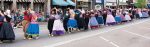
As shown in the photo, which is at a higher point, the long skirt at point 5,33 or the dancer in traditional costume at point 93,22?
the long skirt at point 5,33

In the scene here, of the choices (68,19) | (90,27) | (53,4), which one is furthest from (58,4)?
(68,19)

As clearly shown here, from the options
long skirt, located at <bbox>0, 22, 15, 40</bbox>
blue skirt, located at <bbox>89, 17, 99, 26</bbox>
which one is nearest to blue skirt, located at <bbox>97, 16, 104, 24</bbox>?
blue skirt, located at <bbox>89, 17, 99, 26</bbox>

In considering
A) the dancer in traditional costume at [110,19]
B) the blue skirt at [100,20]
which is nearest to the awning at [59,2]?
the dancer in traditional costume at [110,19]

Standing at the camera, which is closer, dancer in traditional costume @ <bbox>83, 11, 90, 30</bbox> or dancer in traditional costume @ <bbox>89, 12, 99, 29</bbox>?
dancer in traditional costume @ <bbox>83, 11, 90, 30</bbox>

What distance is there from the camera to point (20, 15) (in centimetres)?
3806

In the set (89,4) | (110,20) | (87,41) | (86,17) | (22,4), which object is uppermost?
(22,4)

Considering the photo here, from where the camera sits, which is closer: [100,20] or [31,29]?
[31,29]

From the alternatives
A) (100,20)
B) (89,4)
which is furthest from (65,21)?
(89,4)

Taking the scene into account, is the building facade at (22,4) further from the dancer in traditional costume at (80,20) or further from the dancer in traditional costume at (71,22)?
the dancer in traditional costume at (71,22)

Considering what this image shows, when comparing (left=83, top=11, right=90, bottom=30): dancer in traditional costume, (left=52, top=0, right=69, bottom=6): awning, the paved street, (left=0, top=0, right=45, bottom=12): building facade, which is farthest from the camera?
(left=52, top=0, right=69, bottom=6): awning

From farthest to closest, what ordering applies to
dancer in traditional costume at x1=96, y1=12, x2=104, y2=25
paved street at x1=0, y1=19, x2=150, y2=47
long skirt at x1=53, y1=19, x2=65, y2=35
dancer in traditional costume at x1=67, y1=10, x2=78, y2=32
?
dancer in traditional costume at x1=96, y1=12, x2=104, y2=25, dancer in traditional costume at x1=67, y1=10, x2=78, y2=32, long skirt at x1=53, y1=19, x2=65, y2=35, paved street at x1=0, y1=19, x2=150, y2=47

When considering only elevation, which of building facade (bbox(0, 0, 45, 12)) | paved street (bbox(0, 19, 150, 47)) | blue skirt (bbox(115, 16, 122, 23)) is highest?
building facade (bbox(0, 0, 45, 12))

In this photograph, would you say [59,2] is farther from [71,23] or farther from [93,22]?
[71,23]

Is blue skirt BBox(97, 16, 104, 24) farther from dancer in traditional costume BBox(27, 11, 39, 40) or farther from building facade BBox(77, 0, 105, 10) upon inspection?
building facade BBox(77, 0, 105, 10)
